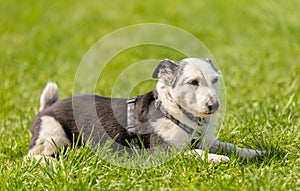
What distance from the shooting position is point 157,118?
4.47 metres

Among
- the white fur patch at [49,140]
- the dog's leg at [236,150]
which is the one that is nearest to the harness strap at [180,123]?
the dog's leg at [236,150]

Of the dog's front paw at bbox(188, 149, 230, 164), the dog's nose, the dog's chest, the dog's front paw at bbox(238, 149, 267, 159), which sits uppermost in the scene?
the dog's nose

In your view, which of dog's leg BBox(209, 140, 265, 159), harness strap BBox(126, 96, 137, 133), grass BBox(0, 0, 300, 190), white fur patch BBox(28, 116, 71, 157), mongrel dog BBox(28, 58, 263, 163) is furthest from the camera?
white fur patch BBox(28, 116, 71, 157)

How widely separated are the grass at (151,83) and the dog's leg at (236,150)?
0.37 ft

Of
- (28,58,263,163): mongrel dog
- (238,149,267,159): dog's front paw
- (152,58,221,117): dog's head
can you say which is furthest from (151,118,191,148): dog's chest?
(238,149,267,159): dog's front paw

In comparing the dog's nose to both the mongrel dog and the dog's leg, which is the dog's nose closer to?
the mongrel dog

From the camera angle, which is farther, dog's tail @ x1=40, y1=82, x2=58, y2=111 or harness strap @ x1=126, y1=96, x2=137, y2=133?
dog's tail @ x1=40, y1=82, x2=58, y2=111

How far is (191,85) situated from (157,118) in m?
0.43

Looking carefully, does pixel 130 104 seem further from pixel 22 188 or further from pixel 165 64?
pixel 22 188

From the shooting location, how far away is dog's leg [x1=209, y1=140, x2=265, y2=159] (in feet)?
14.4

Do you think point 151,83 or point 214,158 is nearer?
point 214,158

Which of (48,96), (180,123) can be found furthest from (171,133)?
(48,96)

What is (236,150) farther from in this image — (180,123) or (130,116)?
(130,116)

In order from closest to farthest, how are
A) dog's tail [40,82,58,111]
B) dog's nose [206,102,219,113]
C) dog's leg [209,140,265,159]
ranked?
dog's nose [206,102,219,113]
dog's leg [209,140,265,159]
dog's tail [40,82,58,111]
